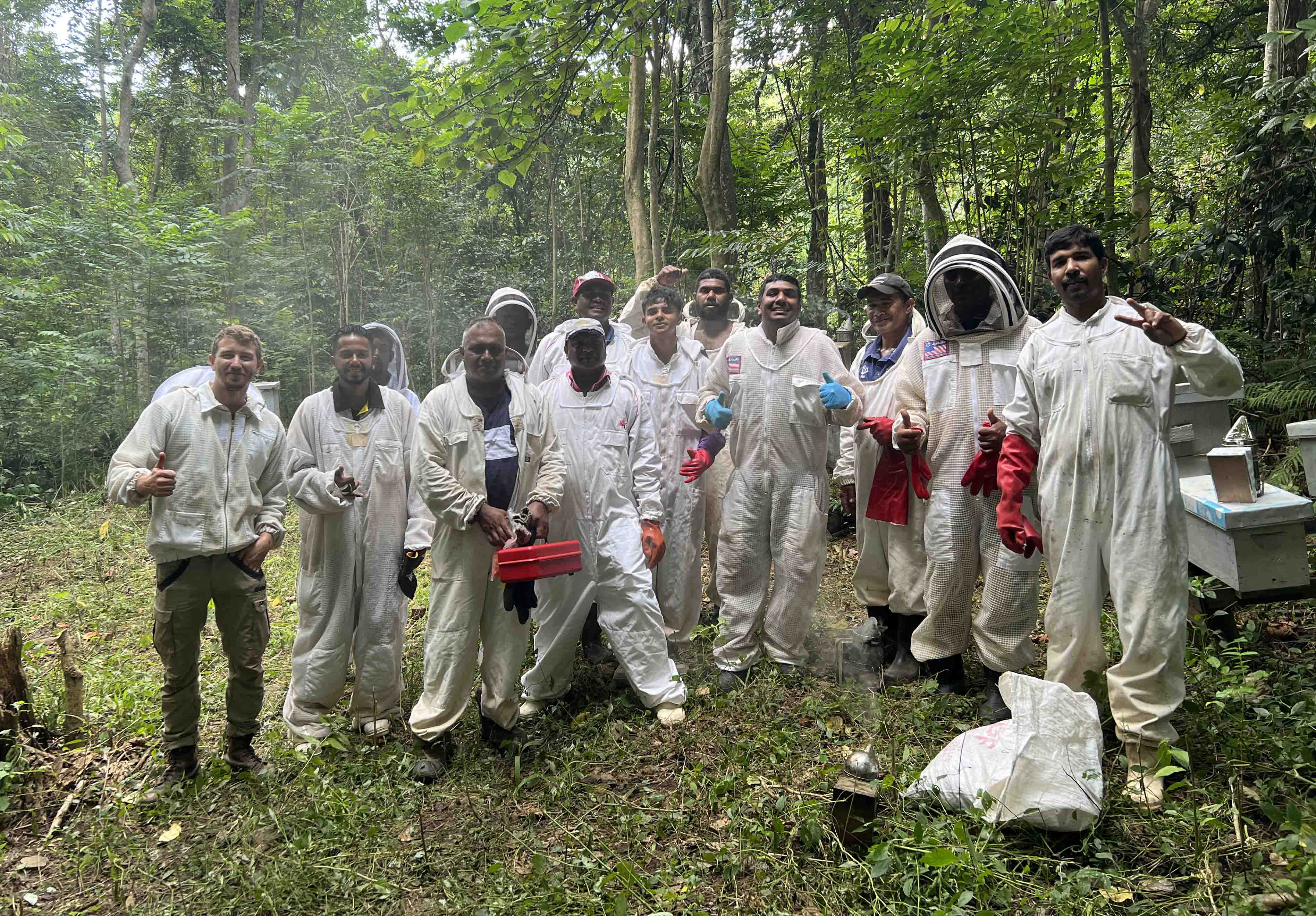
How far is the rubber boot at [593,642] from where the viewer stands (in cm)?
481

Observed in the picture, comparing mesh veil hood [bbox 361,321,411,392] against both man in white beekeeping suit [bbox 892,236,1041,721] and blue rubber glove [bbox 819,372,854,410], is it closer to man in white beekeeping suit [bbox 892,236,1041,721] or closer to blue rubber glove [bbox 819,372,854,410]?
blue rubber glove [bbox 819,372,854,410]

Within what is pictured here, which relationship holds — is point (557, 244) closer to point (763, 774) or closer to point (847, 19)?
point (847, 19)

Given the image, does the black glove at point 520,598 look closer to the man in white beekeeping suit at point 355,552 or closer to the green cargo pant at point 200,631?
the man in white beekeeping suit at point 355,552

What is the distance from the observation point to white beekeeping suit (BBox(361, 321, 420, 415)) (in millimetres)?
4402

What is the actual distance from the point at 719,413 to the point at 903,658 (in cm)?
166

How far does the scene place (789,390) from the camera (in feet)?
13.8

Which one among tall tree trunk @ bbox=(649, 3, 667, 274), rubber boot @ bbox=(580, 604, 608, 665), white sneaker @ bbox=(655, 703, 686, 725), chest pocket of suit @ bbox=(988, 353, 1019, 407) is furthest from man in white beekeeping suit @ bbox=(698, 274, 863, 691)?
tall tree trunk @ bbox=(649, 3, 667, 274)

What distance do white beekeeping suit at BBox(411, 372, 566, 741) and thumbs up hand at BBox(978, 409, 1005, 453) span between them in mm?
1990

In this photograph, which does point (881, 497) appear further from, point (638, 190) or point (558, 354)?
point (638, 190)

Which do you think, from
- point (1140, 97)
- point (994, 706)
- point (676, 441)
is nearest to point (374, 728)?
point (676, 441)

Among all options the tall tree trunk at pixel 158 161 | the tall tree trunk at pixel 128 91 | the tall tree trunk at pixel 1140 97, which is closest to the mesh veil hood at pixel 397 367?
the tall tree trunk at pixel 1140 97

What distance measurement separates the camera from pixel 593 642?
494 cm

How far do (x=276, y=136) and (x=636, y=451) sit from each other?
1364 cm

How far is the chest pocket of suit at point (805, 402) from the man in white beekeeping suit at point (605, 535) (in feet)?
2.58
